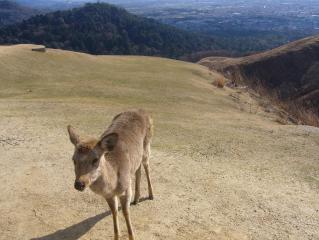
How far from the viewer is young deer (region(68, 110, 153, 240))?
24.1 ft

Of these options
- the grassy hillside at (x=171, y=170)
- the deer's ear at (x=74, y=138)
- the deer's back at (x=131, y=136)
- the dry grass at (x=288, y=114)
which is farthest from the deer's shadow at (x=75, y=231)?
the dry grass at (x=288, y=114)

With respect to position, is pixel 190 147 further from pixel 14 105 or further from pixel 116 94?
pixel 116 94

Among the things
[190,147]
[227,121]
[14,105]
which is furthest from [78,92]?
[190,147]

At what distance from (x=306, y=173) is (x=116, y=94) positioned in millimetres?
13349

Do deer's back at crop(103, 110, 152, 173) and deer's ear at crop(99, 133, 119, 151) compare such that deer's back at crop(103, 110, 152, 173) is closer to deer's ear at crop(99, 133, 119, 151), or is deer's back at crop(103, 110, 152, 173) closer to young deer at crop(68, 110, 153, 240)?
young deer at crop(68, 110, 153, 240)

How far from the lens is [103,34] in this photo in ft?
352

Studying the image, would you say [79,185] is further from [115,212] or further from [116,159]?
[115,212]

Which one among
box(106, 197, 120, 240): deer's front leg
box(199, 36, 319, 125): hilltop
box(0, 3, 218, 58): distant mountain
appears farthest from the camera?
box(0, 3, 218, 58): distant mountain

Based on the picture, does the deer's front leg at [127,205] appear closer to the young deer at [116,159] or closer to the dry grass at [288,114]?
the young deer at [116,159]

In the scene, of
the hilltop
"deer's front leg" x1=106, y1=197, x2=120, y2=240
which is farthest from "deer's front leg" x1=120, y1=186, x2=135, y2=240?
the hilltop

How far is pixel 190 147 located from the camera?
15.8 metres

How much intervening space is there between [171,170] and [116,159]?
15.5 feet

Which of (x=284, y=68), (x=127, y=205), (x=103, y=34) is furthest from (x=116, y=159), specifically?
(x=103, y=34)

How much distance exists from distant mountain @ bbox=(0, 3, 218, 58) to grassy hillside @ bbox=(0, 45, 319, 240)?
7282 cm
